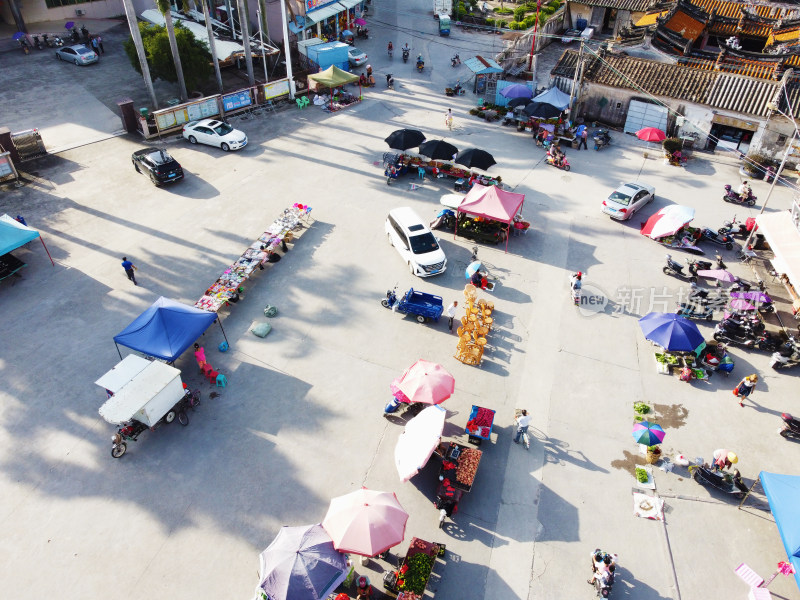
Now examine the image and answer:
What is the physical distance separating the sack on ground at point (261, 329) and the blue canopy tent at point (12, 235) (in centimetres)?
1008

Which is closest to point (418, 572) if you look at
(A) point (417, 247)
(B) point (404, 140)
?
(A) point (417, 247)

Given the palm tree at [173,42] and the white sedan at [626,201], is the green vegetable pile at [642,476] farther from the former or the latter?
the palm tree at [173,42]

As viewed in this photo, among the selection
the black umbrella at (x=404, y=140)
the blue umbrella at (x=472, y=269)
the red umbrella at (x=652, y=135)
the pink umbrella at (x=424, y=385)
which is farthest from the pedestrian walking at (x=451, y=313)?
the red umbrella at (x=652, y=135)

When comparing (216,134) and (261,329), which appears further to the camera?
(216,134)

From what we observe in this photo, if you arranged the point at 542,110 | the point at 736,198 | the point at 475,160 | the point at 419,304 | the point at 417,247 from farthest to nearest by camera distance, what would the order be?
the point at 542,110 → the point at 736,198 → the point at 475,160 → the point at 417,247 → the point at 419,304

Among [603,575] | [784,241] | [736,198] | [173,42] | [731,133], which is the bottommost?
[603,575]

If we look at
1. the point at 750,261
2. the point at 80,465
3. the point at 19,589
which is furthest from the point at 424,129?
the point at 19,589

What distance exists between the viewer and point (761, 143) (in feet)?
103

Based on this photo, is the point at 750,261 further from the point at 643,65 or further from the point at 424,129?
the point at 424,129

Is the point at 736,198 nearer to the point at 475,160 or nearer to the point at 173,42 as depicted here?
the point at 475,160

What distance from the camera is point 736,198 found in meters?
28.3

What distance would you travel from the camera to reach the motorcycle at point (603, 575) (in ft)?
43.5

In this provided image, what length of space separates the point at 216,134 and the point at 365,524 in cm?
2568

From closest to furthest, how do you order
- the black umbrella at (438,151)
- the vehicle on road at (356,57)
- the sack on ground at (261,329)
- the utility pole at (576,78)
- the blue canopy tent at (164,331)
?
the blue canopy tent at (164,331) < the sack on ground at (261,329) < the black umbrella at (438,151) < the utility pole at (576,78) < the vehicle on road at (356,57)
